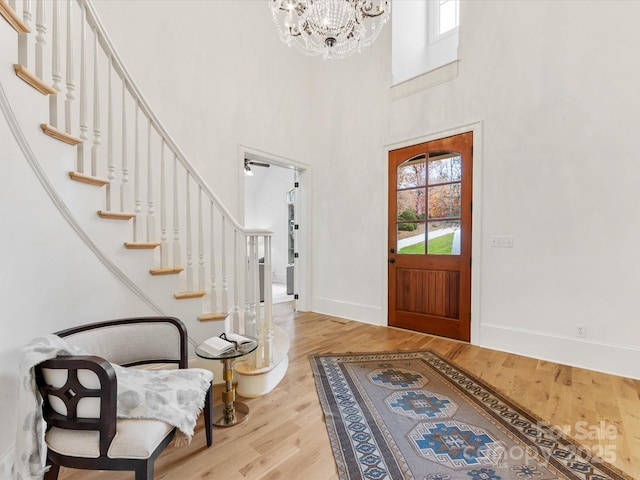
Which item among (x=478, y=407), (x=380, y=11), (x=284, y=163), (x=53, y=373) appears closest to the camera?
(x=53, y=373)

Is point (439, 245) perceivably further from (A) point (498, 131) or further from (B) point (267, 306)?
(B) point (267, 306)

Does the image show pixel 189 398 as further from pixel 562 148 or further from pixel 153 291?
pixel 562 148

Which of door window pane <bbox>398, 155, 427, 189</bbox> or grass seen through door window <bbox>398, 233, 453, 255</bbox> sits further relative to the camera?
door window pane <bbox>398, 155, 427, 189</bbox>

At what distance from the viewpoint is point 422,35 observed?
426 centimetres

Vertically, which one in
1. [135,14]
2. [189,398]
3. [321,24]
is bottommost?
[189,398]

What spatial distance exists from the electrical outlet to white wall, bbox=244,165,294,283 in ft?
18.7

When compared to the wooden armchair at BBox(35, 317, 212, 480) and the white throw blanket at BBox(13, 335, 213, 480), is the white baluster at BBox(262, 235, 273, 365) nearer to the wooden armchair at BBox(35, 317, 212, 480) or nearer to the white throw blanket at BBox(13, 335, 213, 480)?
the white throw blanket at BBox(13, 335, 213, 480)

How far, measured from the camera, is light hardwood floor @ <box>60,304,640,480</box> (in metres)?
1.51

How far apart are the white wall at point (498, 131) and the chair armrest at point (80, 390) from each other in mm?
2739

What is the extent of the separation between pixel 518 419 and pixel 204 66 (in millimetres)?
4382

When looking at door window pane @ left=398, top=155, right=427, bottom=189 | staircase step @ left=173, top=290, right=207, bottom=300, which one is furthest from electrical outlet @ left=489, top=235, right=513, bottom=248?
staircase step @ left=173, top=290, right=207, bottom=300

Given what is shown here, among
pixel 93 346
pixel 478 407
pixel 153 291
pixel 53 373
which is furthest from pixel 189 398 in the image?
pixel 478 407

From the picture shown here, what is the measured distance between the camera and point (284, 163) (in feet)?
14.4

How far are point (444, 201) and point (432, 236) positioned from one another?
0.43m
